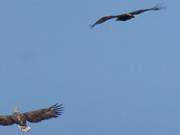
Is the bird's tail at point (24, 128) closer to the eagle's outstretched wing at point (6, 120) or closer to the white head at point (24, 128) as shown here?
the white head at point (24, 128)

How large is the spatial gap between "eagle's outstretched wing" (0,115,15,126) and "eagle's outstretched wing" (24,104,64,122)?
2.83 feet

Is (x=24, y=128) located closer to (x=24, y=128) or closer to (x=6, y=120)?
(x=24, y=128)

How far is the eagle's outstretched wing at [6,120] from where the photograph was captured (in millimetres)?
57891

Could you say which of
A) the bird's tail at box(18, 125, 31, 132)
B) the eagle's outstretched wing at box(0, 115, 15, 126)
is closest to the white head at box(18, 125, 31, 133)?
the bird's tail at box(18, 125, 31, 132)

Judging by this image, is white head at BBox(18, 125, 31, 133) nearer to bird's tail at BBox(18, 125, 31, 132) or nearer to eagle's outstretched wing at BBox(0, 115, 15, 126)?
bird's tail at BBox(18, 125, 31, 132)

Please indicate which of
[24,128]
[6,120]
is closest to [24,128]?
[24,128]

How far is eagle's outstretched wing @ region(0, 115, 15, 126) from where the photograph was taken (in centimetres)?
5789

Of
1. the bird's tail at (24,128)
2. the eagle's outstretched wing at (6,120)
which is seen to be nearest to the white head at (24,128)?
the bird's tail at (24,128)

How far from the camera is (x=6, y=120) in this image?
2297 inches

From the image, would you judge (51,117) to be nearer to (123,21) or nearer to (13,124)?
(13,124)

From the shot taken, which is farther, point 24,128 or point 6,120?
point 6,120

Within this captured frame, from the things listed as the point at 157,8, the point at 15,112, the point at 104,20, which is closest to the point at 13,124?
the point at 15,112

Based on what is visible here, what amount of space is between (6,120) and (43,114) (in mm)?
2117

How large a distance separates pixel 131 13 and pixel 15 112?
8986mm
